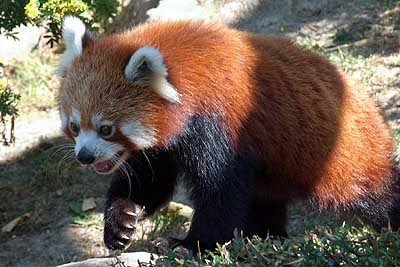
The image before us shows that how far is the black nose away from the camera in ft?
12.1

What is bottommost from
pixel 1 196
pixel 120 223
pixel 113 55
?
pixel 1 196

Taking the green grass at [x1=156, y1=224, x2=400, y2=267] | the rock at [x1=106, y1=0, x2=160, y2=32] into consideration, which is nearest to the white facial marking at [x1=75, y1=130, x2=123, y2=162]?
the green grass at [x1=156, y1=224, x2=400, y2=267]

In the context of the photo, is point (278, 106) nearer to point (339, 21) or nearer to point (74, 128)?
point (74, 128)

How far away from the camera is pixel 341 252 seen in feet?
8.87

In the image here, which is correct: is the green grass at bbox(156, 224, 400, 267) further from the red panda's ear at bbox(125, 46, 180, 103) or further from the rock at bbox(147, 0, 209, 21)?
the rock at bbox(147, 0, 209, 21)

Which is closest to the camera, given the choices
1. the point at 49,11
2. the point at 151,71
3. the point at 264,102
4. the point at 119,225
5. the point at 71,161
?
the point at 151,71

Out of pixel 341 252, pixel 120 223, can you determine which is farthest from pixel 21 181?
pixel 341 252

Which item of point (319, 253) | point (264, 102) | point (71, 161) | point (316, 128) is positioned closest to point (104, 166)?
point (264, 102)

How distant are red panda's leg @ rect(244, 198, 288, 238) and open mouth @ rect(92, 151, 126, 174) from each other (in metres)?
1.05

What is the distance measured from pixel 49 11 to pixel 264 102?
1585 mm

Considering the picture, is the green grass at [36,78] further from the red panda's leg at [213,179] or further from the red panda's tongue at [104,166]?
the red panda's leg at [213,179]

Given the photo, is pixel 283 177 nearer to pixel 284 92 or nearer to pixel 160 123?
pixel 284 92

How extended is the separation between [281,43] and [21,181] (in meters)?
2.95

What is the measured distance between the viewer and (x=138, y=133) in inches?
148
